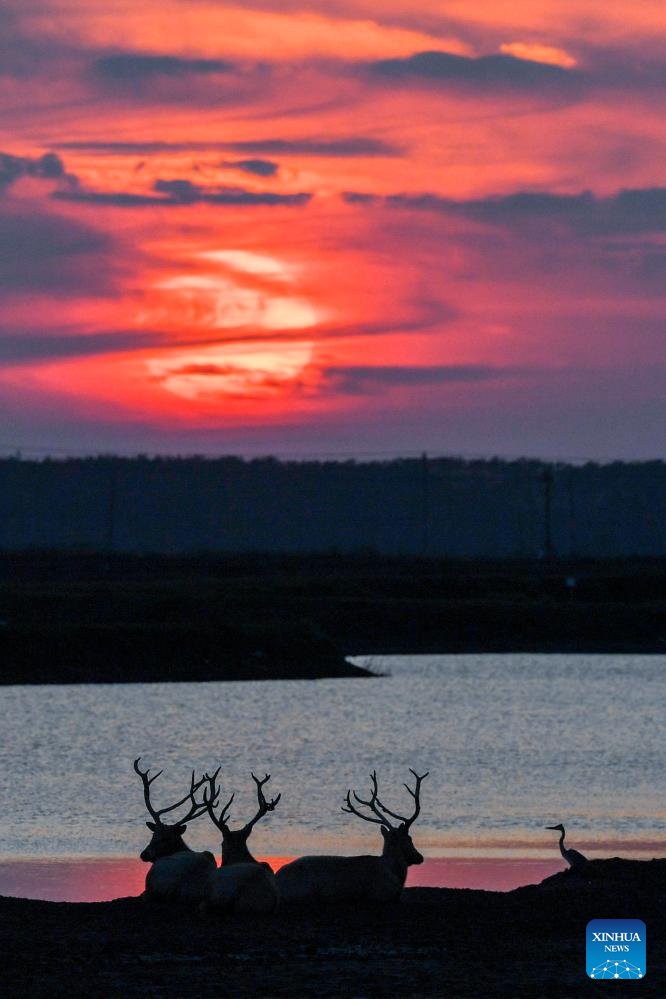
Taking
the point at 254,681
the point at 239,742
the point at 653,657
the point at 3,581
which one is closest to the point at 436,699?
the point at 254,681

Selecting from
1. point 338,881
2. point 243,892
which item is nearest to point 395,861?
point 338,881

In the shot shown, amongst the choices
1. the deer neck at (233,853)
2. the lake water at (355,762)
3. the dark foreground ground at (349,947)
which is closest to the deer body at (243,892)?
the dark foreground ground at (349,947)

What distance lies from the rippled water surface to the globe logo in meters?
8.28

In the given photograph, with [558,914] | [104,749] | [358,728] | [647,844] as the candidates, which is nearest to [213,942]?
[558,914]

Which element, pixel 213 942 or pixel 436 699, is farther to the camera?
pixel 436 699

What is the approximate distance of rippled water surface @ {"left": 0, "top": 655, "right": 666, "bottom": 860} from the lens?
22.9 m

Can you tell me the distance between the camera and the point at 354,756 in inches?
1318

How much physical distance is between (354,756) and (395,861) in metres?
16.4

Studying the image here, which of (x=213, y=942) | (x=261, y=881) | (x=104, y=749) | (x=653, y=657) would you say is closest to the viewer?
(x=213, y=942)

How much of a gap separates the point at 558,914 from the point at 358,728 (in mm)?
23018

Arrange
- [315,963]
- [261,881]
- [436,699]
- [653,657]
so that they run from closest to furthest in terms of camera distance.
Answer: [315,963]
[261,881]
[436,699]
[653,657]

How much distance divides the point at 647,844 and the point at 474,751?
12.7m

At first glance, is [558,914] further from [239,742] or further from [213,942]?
[239,742]

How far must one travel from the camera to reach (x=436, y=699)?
47.9 m
